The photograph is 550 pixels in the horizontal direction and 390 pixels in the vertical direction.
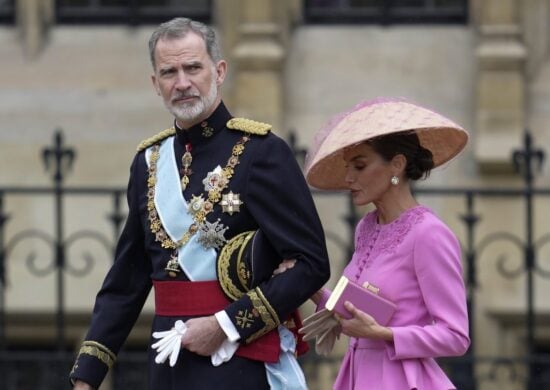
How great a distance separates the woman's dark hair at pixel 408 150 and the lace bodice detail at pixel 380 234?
11 centimetres

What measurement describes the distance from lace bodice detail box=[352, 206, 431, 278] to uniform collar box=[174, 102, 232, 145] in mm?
463

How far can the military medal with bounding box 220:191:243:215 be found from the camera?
191 inches

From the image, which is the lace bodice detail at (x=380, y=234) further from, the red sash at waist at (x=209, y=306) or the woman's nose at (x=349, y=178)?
the red sash at waist at (x=209, y=306)

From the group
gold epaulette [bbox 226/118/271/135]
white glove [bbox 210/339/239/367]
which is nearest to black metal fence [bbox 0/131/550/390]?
gold epaulette [bbox 226/118/271/135]

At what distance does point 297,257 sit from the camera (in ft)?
15.7

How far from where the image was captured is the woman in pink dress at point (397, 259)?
15.3ft

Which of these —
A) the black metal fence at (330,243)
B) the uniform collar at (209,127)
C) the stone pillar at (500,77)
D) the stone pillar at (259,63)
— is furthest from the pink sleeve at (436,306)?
the stone pillar at (259,63)

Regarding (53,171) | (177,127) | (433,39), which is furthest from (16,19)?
(177,127)

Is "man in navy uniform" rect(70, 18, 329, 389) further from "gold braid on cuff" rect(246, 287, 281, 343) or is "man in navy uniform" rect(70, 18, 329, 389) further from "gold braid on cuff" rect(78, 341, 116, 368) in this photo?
"gold braid on cuff" rect(78, 341, 116, 368)

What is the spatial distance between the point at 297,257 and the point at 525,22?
4.59 metres

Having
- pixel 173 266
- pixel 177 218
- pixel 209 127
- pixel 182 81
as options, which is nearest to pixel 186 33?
pixel 182 81

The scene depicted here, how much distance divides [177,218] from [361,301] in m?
0.57

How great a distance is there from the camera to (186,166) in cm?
497

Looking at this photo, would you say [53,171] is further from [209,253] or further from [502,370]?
[209,253]
